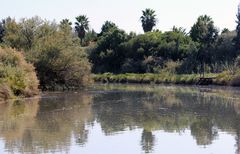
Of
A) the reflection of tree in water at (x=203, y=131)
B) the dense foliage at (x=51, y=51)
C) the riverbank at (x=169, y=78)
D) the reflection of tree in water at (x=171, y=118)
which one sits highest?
the dense foliage at (x=51, y=51)

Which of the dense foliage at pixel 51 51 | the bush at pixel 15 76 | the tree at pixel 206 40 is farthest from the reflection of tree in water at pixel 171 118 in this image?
the tree at pixel 206 40

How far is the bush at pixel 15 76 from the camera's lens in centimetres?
3842

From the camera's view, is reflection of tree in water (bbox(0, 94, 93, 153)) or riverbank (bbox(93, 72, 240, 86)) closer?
reflection of tree in water (bbox(0, 94, 93, 153))

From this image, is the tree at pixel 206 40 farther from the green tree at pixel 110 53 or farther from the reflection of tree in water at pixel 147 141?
the reflection of tree in water at pixel 147 141

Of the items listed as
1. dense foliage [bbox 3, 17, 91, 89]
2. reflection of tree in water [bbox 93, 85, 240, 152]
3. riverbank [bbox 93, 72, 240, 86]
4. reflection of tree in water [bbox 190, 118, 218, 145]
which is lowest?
reflection of tree in water [bbox 190, 118, 218, 145]

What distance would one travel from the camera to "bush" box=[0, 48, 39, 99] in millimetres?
38425

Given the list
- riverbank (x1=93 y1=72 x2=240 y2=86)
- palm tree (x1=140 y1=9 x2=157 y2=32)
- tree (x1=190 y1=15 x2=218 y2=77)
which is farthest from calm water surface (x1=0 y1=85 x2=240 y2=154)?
palm tree (x1=140 y1=9 x2=157 y2=32)

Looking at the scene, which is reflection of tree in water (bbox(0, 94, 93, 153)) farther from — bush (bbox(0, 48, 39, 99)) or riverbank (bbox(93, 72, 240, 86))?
riverbank (bbox(93, 72, 240, 86))

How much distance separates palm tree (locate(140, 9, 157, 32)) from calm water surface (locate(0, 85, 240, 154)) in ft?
271

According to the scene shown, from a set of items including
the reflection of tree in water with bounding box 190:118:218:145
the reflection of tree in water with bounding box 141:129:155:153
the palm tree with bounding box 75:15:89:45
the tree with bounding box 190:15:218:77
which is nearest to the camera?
the reflection of tree in water with bounding box 141:129:155:153

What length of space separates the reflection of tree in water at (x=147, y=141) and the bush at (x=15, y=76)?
62.9ft

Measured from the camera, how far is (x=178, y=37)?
92188 mm

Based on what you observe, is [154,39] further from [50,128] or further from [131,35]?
[50,128]

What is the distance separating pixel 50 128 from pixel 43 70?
98.4 ft
